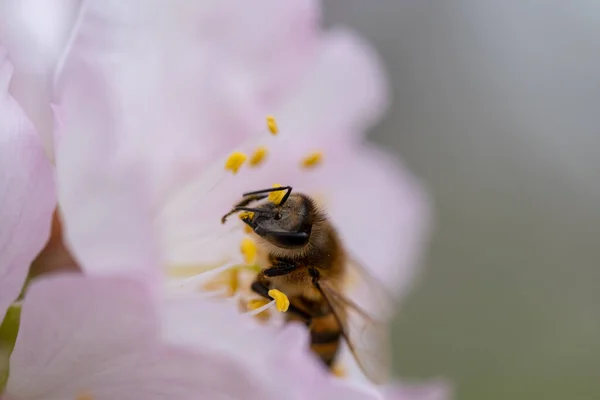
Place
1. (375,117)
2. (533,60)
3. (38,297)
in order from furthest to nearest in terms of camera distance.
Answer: (533,60), (375,117), (38,297)

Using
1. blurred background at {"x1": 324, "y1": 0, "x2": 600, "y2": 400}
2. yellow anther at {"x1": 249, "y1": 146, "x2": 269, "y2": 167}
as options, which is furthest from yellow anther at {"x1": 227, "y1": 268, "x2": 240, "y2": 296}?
blurred background at {"x1": 324, "y1": 0, "x2": 600, "y2": 400}

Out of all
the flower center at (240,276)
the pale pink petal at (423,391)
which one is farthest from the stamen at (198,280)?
the pale pink petal at (423,391)

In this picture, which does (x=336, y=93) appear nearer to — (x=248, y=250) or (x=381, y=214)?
(x=381, y=214)

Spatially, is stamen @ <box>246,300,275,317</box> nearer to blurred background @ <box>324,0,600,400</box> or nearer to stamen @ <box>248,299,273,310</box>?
stamen @ <box>248,299,273,310</box>

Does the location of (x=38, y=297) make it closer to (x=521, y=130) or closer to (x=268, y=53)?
(x=268, y=53)

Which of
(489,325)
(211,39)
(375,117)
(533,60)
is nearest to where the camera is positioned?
(211,39)

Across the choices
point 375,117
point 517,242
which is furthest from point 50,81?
point 517,242

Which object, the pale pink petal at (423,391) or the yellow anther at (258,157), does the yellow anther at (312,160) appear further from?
the pale pink petal at (423,391)
